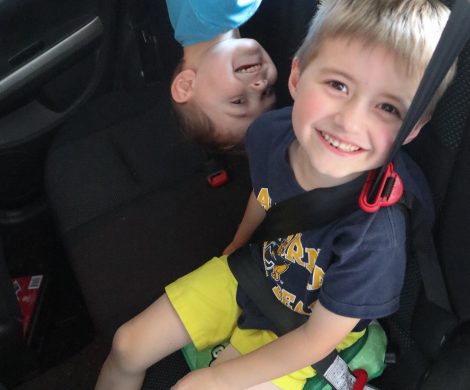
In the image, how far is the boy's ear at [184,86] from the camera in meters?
1.42

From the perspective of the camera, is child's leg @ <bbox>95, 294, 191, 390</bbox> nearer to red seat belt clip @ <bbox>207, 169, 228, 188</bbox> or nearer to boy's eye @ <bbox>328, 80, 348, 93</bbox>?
red seat belt clip @ <bbox>207, 169, 228, 188</bbox>

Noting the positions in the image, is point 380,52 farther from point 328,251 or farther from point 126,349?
point 126,349

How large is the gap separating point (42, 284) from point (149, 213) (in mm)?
512

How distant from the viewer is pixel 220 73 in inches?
53.5

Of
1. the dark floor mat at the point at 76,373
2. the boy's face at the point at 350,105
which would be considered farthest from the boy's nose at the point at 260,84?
the dark floor mat at the point at 76,373

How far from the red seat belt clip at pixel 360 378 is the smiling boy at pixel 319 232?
0.05 metres

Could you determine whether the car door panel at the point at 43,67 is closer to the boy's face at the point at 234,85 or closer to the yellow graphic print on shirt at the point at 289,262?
the boy's face at the point at 234,85

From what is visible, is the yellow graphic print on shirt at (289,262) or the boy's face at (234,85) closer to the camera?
the yellow graphic print on shirt at (289,262)

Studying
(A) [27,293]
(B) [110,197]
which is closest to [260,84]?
(B) [110,197]

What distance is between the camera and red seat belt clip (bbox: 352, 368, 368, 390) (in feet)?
3.41

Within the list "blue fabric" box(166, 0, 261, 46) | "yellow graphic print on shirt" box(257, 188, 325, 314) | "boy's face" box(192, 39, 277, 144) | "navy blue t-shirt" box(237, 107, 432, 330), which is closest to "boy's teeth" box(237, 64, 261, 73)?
"boy's face" box(192, 39, 277, 144)

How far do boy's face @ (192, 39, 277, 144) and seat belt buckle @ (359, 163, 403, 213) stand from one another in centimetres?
53

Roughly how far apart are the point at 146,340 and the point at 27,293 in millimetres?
660

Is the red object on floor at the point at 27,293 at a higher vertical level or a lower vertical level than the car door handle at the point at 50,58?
lower
